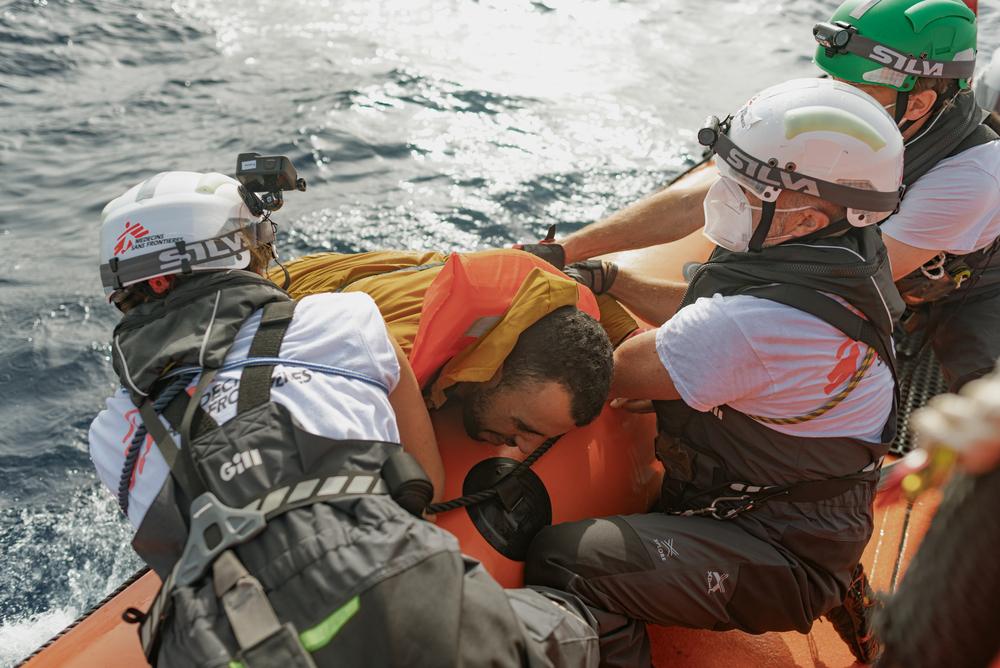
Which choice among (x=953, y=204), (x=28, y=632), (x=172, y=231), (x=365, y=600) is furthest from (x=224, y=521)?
(x=953, y=204)

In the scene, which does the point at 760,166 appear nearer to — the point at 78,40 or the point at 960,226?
the point at 960,226

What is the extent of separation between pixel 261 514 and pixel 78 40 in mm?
8289

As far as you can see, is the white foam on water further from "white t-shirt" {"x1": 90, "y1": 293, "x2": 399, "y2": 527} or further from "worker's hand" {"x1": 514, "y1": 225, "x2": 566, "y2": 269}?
"worker's hand" {"x1": 514, "y1": 225, "x2": 566, "y2": 269}

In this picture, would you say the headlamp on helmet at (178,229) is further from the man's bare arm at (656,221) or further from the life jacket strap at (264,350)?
the man's bare arm at (656,221)

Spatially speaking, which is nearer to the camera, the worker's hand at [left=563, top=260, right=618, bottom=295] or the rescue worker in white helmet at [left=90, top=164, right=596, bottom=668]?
the rescue worker in white helmet at [left=90, top=164, right=596, bottom=668]

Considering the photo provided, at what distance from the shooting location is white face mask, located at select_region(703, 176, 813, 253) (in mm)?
2279

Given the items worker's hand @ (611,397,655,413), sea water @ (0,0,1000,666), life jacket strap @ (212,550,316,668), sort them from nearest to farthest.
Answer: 1. life jacket strap @ (212,550,316,668)
2. worker's hand @ (611,397,655,413)
3. sea water @ (0,0,1000,666)

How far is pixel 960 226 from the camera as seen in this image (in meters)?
3.13

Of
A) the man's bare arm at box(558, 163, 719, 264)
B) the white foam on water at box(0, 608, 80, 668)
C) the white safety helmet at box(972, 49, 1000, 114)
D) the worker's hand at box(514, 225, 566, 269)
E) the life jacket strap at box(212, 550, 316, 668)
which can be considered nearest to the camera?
the life jacket strap at box(212, 550, 316, 668)

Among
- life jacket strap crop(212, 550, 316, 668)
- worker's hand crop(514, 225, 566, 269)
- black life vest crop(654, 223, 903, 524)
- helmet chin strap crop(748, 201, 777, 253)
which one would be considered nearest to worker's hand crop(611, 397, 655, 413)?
black life vest crop(654, 223, 903, 524)

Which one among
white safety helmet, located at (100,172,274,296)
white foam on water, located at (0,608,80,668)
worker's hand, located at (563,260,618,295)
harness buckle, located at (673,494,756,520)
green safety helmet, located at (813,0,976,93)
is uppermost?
green safety helmet, located at (813,0,976,93)

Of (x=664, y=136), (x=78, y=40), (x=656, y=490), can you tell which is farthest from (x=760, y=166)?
(x=78, y=40)

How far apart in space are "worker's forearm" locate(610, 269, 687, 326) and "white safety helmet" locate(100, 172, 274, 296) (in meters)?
1.40

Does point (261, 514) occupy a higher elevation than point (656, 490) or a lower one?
higher
